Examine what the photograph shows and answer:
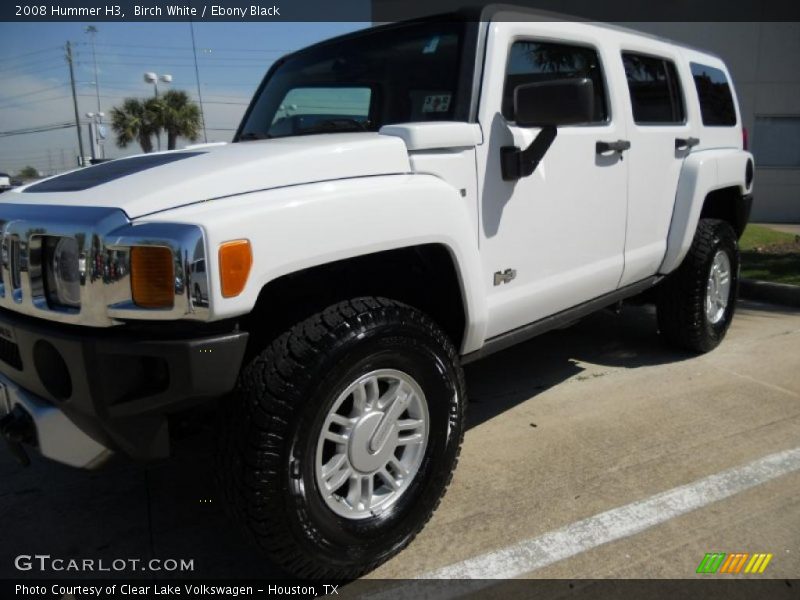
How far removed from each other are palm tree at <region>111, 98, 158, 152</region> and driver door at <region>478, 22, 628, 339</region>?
122ft

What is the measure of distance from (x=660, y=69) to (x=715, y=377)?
1.91 meters

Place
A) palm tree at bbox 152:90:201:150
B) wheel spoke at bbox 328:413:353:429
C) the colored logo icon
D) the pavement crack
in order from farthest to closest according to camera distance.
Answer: palm tree at bbox 152:90:201:150
the pavement crack
the colored logo icon
wheel spoke at bbox 328:413:353:429

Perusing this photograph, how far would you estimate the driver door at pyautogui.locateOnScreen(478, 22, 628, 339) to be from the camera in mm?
2666

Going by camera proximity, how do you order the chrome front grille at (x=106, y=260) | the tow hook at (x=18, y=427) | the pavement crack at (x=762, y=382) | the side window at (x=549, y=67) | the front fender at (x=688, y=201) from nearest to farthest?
the chrome front grille at (x=106, y=260) → the tow hook at (x=18, y=427) → the side window at (x=549, y=67) → the pavement crack at (x=762, y=382) → the front fender at (x=688, y=201)

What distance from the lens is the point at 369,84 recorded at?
9.97 ft

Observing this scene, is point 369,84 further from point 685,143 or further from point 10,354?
point 685,143

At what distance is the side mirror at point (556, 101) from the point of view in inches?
93.0

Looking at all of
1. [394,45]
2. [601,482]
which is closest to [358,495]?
[601,482]

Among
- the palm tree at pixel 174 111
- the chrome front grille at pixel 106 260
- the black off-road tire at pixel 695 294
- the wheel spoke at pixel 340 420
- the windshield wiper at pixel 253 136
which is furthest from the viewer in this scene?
the palm tree at pixel 174 111

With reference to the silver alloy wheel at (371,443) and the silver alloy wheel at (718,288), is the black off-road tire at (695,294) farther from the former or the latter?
the silver alloy wheel at (371,443)

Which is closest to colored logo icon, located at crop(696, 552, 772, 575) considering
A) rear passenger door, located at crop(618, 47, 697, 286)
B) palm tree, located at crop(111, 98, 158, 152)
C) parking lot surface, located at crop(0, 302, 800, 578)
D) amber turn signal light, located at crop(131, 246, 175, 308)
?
parking lot surface, located at crop(0, 302, 800, 578)

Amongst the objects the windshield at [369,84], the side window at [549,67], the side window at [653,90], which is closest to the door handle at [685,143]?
the side window at [653,90]

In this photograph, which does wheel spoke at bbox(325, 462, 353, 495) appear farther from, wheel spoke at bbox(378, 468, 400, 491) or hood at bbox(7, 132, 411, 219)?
hood at bbox(7, 132, 411, 219)

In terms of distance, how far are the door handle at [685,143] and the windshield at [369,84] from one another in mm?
1810
